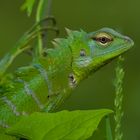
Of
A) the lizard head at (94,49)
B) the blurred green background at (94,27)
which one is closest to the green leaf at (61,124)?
the lizard head at (94,49)

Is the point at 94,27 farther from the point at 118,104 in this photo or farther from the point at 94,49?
the point at 118,104

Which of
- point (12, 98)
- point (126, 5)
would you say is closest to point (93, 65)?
point (12, 98)

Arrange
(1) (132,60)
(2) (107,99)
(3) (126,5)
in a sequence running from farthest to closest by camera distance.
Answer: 1. (3) (126,5)
2. (1) (132,60)
3. (2) (107,99)

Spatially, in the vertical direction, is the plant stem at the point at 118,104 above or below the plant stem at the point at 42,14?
below

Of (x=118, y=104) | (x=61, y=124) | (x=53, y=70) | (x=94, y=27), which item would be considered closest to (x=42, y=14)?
(x=53, y=70)

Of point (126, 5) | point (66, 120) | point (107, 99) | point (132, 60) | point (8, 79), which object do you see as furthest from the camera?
point (126, 5)

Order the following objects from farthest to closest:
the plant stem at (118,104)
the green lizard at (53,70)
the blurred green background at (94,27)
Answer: the blurred green background at (94,27)
the green lizard at (53,70)
the plant stem at (118,104)

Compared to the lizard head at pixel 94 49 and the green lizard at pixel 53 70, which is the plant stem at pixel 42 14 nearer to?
the green lizard at pixel 53 70

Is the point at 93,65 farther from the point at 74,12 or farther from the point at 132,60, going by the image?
the point at 74,12

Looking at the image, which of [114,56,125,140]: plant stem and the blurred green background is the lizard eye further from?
the blurred green background
